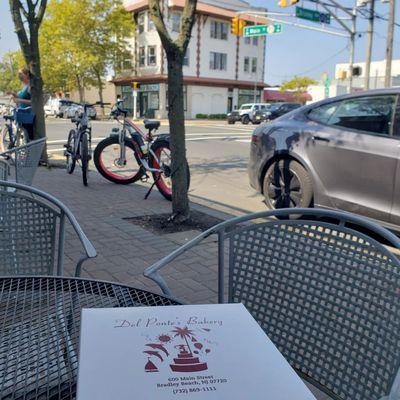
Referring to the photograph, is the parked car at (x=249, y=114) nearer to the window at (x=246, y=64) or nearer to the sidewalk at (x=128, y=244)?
the window at (x=246, y=64)

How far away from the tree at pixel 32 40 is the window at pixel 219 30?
3905 cm

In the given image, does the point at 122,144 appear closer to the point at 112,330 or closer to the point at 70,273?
the point at 70,273

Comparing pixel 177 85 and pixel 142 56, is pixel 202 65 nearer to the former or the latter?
pixel 142 56

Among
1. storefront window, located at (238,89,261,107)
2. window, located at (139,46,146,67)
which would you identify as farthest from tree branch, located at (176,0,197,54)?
storefront window, located at (238,89,261,107)

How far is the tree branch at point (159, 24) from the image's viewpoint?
4.60m

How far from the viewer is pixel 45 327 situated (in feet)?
4.85

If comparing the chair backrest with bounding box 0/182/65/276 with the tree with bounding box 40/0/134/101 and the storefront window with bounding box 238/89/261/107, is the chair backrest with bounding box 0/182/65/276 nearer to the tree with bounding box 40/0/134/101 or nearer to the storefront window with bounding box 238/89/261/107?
the tree with bounding box 40/0/134/101

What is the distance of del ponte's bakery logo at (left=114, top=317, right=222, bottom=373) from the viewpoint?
41.2 inches

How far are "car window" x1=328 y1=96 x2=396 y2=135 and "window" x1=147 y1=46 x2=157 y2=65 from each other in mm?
40655

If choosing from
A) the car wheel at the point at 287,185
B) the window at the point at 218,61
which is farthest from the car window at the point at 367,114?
the window at the point at 218,61

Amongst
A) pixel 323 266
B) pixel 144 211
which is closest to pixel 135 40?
pixel 144 211

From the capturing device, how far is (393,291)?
1.39 m

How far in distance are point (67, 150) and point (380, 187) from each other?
18.6ft

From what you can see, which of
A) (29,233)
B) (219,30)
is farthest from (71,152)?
(219,30)
